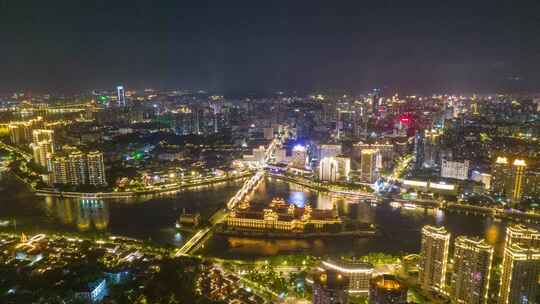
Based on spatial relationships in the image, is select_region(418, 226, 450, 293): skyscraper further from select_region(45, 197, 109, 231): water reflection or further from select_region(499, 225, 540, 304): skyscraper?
select_region(45, 197, 109, 231): water reflection

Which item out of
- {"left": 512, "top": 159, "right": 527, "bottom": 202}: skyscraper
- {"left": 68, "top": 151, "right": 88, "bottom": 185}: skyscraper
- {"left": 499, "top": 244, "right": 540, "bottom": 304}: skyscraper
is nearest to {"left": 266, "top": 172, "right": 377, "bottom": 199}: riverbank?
{"left": 512, "top": 159, "right": 527, "bottom": 202}: skyscraper

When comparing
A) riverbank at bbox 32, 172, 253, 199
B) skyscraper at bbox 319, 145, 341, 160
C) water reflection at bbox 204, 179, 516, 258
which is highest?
skyscraper at bbox 319, 145, 341, 160

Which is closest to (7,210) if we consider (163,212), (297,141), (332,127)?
(163,212)

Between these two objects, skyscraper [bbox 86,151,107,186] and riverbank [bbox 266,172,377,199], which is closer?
riverbank [bbox 266,172,377,199]

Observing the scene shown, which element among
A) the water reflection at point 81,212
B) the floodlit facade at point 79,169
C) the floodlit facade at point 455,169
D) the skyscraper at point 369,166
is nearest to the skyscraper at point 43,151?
the floodlit facade at point 79,169

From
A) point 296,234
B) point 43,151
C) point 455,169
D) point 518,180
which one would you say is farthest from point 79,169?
point 518,180

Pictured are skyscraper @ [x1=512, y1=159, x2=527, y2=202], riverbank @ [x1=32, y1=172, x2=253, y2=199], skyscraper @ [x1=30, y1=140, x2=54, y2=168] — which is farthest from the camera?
skyscraper @ [x1=30, y1=140, x2=54, y2=168]

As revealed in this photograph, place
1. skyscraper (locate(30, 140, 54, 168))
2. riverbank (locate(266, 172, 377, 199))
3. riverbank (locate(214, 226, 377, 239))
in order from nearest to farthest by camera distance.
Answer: riverbank (locate(214, 226, 377, 239)) < riverbank (locate(266, 172, 377, 199)) < skyscraper (locate(30, 140, 54, 168))
